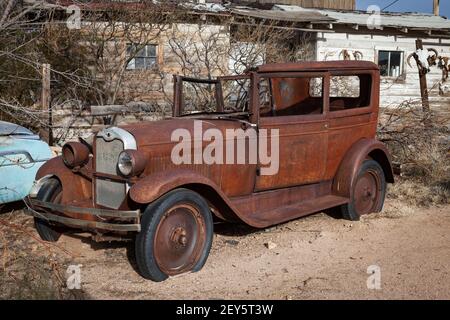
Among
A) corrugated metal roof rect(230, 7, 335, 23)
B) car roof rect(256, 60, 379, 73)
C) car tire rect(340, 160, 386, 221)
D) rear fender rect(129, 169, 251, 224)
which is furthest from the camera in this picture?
corrugated metal roof rect(230, 7, 335, 23)

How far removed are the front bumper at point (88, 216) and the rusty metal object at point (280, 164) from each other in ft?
0.13

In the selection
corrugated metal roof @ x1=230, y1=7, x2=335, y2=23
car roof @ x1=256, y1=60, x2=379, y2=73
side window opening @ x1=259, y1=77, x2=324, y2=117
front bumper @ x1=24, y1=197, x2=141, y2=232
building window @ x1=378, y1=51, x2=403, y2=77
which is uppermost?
corrugated metal roof @ x1=230, y1=7, x2=335, y2=23

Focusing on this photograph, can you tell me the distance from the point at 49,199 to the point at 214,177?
1.55 metres

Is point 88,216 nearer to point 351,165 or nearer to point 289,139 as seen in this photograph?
point 289,139

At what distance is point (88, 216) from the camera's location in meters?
4.25

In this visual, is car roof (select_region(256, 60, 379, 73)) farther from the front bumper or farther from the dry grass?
the front bumper

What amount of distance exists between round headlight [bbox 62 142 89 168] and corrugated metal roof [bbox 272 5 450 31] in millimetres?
11959

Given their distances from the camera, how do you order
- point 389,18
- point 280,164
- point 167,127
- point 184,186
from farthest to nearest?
point 389,18, point 280,164, point 167,127, point 184,186

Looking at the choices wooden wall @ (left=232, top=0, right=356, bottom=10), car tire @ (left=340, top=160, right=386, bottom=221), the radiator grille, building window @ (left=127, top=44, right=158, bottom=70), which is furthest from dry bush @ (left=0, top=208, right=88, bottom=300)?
wooden wall @ (left=232, top=0, right=356, bottom=10)

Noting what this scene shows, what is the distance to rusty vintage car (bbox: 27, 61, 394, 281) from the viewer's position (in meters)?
4.00

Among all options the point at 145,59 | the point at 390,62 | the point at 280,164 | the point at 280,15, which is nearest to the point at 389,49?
the point at 390,62

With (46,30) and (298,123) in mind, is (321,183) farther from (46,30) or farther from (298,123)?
(46,30)

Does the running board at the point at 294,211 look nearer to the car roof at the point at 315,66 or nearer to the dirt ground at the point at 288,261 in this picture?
the dirt ground at the point at 288,261
